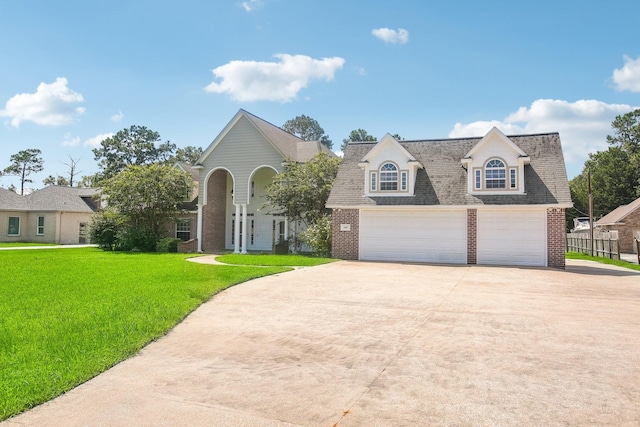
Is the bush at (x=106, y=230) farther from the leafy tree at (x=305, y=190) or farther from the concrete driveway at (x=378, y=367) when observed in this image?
the concrete driveway at (x=378, y=367)

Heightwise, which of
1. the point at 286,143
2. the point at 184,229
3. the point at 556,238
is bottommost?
the point at 556,238

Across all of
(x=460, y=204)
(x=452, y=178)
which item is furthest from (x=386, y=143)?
(x=460, y=204)

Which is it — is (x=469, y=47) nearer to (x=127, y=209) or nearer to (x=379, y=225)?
(x=379, y=225)

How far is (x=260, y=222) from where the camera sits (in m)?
27.9

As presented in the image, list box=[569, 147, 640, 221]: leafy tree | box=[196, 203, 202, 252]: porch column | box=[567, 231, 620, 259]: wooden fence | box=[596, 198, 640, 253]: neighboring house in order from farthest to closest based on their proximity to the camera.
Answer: box=[569, 147, 640, 221]: leafy tree → box=[596, 198, 640, 253]: neighboring house → box=[196, 203, 202, 252]: porch column → box=[567, 231, 620, 259]: wooden fence

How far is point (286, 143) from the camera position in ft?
91.5

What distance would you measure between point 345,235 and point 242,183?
332 inches

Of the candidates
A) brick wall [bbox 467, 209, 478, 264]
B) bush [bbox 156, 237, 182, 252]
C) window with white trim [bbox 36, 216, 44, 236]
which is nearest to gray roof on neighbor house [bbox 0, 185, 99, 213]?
window with white trim [bbox 36, 216, 44, 236]

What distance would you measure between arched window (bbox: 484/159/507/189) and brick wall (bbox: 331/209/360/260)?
5.83 m

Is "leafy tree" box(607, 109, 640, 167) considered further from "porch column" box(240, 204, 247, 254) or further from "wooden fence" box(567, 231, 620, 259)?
"porch column" box(240, 204, 247, 254)

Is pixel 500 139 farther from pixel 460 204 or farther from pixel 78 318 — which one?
pixel 78 318

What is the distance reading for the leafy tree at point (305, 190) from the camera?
2289 cm

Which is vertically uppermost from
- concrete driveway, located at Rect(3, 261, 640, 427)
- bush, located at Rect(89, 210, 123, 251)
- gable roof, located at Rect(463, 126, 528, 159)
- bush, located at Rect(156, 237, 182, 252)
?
gable roof, located at Rect(463, 126, 528, 159)

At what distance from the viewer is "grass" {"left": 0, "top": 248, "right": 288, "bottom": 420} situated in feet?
15.3
